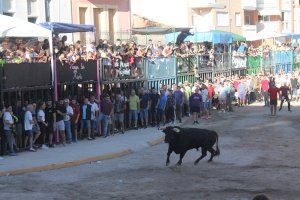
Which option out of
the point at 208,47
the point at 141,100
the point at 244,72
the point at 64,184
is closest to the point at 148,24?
the point at 208,47

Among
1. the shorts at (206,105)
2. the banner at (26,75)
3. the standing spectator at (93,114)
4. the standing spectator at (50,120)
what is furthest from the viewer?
the shorts at (206,105)

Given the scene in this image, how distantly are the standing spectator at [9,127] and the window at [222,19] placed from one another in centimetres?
3565

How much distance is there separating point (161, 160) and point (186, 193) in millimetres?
5174

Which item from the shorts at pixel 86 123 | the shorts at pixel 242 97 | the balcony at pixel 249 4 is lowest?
the shorts at pixel 242 97

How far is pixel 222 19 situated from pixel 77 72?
104 ft

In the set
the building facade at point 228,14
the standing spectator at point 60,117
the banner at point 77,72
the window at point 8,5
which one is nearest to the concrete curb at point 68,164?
the standing spectator at point 60,117

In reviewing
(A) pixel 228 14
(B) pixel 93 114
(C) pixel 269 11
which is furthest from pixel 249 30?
(B) pixel 93 114

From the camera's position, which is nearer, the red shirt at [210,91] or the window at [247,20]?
the red shirt at [210,91]

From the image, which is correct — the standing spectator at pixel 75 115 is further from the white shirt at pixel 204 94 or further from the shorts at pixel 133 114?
the white shirt at pixel 204 94

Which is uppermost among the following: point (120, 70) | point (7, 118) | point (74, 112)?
point (120, 70)

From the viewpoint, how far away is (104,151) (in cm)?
2081

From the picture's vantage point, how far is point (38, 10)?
98.8ft

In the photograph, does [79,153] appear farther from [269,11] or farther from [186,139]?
[269,11]

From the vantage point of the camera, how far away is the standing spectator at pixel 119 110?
25.7 meters
